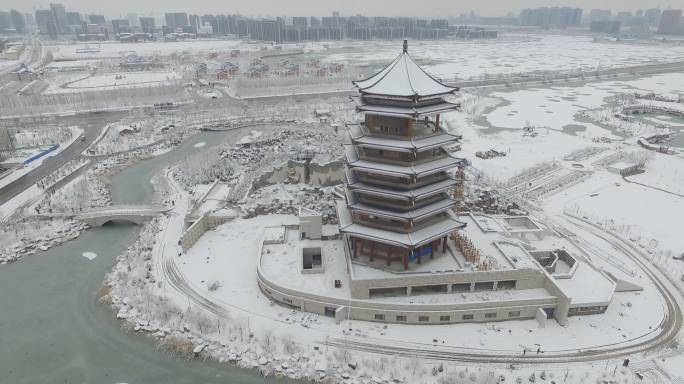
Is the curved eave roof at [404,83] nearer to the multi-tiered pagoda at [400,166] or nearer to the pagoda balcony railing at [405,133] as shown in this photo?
the multi-tiered pagoda at [400,166]

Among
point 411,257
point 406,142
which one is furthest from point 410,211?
point 406,142

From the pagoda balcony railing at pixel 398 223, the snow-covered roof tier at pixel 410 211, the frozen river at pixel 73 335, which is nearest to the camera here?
the frozen river at pixel 73 335

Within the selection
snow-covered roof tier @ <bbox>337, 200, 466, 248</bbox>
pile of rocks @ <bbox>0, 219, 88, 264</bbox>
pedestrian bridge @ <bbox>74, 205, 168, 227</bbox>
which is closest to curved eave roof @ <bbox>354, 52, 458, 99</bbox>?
snow-covered roof tier @ <bbox>337, 200, 466, 248</bbox>

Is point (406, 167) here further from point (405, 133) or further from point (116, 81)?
point (116, 81)

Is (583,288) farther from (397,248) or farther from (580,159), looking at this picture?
(580,159)

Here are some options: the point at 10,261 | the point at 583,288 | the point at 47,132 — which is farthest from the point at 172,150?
the point at 583,288

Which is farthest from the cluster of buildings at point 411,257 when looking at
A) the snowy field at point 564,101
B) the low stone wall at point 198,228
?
the snowy field at point 564,101
